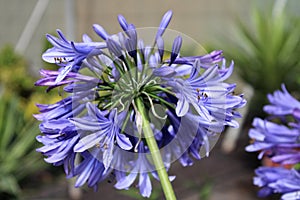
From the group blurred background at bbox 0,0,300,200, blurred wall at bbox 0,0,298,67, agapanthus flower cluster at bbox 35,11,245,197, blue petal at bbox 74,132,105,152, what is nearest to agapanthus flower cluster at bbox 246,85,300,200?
agapanthus flower cluster at bbox 35,11,245,197

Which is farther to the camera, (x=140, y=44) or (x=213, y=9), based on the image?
(x=213, y=9)

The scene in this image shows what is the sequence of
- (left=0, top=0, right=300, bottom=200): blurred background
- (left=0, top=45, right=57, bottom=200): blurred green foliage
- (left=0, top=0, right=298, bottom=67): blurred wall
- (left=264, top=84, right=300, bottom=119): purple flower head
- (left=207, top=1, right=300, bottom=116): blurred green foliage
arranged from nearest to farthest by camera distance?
(left=264, top=84, right=300, bottom=119): purple flower head → (left=0, top=45, right=57, bottom=200): blurred green foliage → (left=0, top=0, right=300, bottom=200): blurred background → (left=207, top=1, right=300, bottom=116): blurred green foliage → (left=0, top=0, right=298, bottom=67): blurred wall

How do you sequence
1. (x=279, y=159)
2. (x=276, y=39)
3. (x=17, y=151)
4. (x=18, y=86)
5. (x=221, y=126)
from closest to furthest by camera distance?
(x=221, y=126)
(x=279, y=159)
(x=17, y=151)
(x=276, y=39)
(x=18, y=86)

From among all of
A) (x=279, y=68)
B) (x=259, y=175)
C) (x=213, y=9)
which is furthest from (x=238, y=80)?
(x=259, y=175)

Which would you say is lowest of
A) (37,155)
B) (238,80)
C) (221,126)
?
(37,155)

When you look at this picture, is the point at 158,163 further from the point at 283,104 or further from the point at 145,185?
the point at 283,104

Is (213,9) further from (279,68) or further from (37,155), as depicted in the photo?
(37,155)

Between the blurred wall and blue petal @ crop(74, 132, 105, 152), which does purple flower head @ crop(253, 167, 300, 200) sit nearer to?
blue petal @ crop(74, 132, 105, 152)
